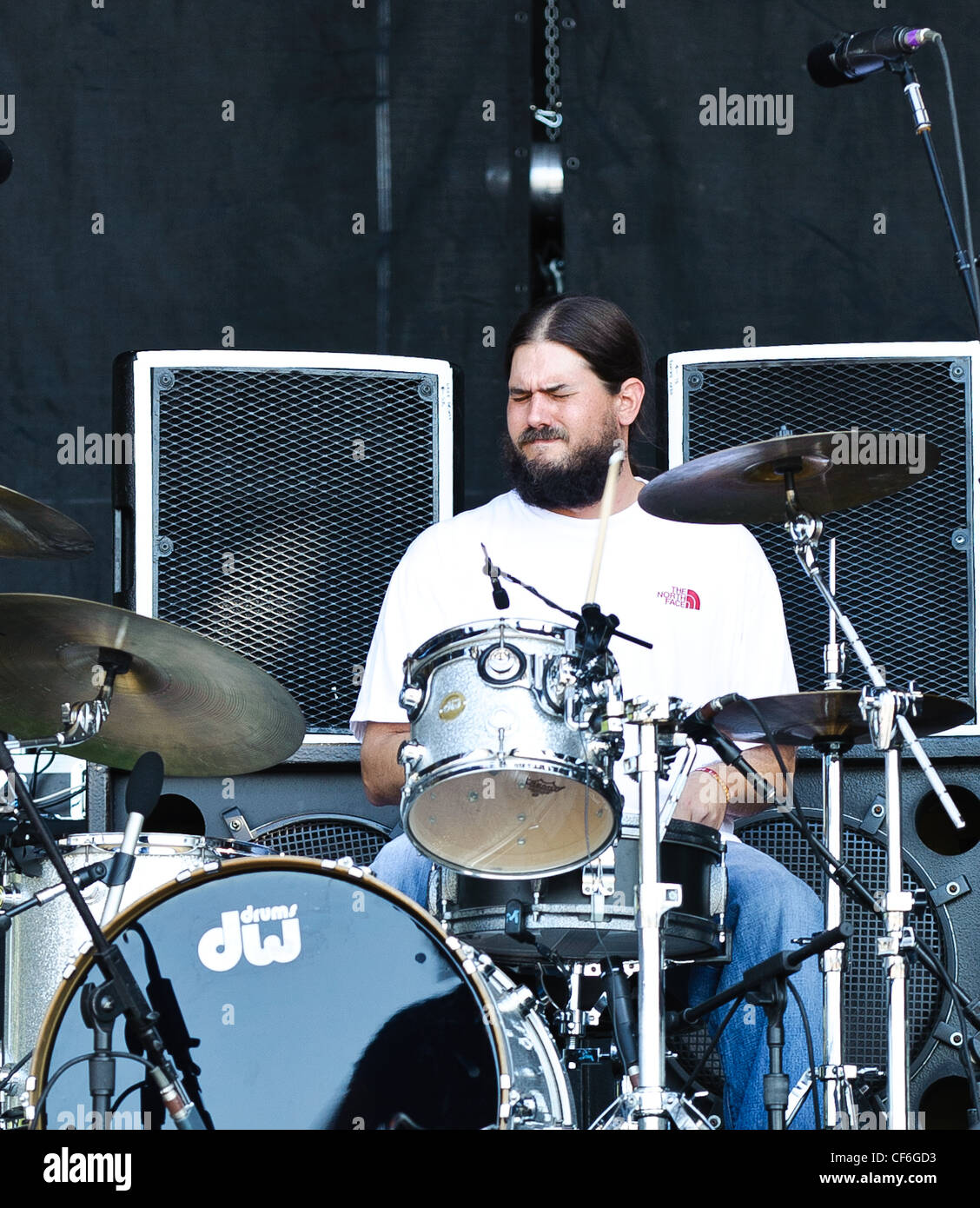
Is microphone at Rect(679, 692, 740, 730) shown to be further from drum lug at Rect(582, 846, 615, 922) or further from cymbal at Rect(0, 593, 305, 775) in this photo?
cymbal at Rect(0, 593, 305, 775)

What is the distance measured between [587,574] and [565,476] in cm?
21

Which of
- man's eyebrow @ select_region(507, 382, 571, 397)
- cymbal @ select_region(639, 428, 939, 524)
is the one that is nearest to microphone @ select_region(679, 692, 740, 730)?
cymbal @ select_region(639, 428, 939, 524)

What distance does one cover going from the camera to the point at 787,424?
3.86 meters

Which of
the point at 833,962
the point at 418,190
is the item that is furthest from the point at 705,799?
the point at 418,190

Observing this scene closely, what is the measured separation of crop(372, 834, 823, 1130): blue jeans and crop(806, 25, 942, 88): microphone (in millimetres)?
1422

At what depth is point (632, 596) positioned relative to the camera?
3.61 meters

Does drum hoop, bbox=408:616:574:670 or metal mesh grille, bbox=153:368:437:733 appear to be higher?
metal mesh grille, bbox=153:368:437:733

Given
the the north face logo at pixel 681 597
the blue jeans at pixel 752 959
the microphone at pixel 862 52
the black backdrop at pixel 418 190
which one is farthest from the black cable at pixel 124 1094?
the microphone at pixel 862 52

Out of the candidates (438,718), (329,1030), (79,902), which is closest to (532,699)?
(438,718)

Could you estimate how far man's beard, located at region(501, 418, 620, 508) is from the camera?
12.1 feet

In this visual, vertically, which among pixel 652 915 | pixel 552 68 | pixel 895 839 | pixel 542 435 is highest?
pixel 552 68

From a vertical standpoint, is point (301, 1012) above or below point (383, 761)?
below

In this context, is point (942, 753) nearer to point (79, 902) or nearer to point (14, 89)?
point (79, 902)

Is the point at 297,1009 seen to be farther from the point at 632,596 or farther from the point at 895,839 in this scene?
the point at 632,596
